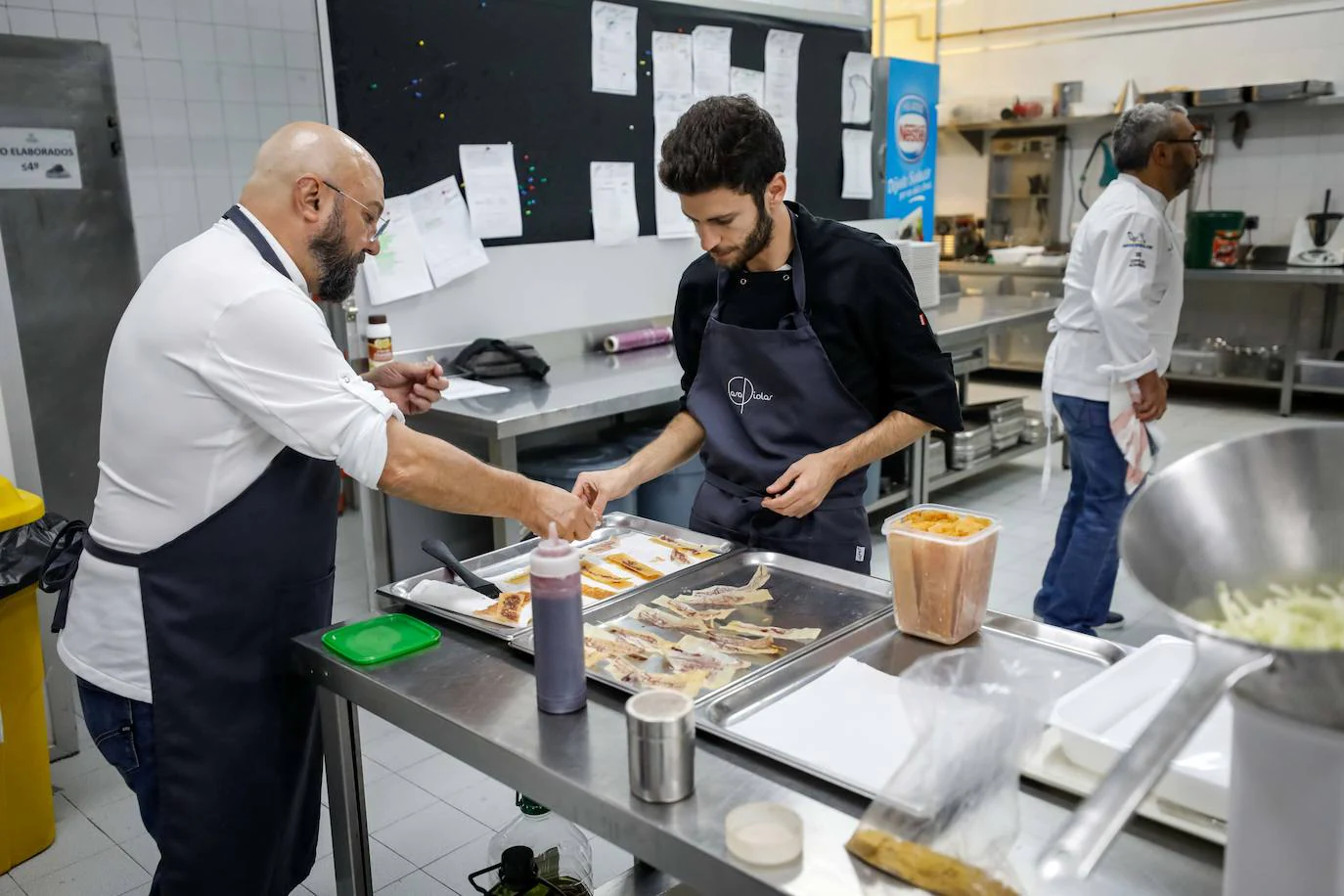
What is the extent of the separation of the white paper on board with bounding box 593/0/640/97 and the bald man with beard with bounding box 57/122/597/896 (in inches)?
95.8

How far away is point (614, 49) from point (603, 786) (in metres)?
3.40

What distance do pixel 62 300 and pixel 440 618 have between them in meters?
3.45

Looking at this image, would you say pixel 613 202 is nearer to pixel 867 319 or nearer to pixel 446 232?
pixel 446 232

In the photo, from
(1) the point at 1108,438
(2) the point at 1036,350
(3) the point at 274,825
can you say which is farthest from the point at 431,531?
(2) the point at 1036,350

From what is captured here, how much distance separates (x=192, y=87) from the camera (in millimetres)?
4648

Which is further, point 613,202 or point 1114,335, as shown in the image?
point 613,202

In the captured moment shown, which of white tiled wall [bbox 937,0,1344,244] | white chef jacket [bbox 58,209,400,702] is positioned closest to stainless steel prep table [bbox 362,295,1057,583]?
white chef jacket [bbox 58,209,400,702]

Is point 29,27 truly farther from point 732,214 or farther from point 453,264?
point 732,214

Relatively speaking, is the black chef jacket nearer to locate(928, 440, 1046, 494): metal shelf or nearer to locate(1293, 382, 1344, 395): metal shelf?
locate(928, 440, 1046, 494): metal shelf

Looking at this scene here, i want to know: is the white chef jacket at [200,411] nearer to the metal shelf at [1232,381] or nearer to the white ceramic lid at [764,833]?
the white ceramic lid at [764,833]

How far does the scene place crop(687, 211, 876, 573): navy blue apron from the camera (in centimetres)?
206

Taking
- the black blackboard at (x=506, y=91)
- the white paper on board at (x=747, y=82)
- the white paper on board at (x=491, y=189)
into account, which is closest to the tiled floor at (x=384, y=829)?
the white paper on board at (x=491, y=189)

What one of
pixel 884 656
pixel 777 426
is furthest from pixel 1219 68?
pixel 884 656

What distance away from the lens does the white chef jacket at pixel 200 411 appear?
1.52 meters
